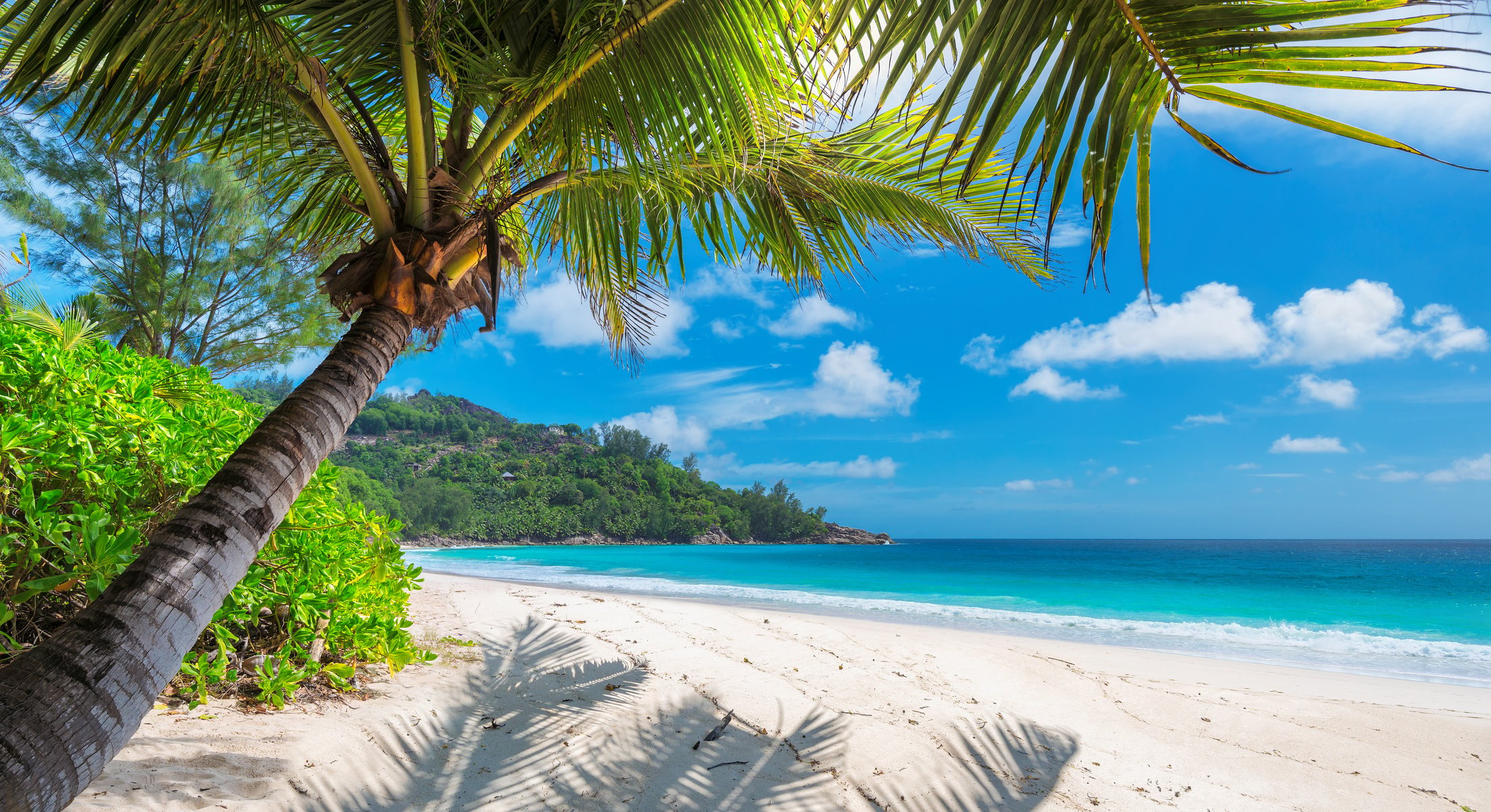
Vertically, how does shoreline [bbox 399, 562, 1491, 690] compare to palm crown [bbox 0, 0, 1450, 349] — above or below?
below

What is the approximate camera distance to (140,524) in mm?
2643

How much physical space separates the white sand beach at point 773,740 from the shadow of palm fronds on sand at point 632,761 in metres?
0.01

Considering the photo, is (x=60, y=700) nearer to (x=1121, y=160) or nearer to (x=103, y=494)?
(x=103, y=494)

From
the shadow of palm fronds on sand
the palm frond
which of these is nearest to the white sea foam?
the shadow of palm fronds on sand

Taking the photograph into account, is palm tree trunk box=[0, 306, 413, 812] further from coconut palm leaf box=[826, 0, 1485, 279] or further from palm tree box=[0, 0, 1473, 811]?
coconut palm leaf box=[826, 0, 1485, 279]

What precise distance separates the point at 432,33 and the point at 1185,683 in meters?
7.00

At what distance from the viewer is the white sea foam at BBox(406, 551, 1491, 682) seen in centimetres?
859

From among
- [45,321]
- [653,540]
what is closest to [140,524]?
[45,321]

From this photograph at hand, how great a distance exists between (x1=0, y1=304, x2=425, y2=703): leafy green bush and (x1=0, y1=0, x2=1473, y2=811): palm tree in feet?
2.37

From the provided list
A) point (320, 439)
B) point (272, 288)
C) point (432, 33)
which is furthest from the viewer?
point (272, 288)

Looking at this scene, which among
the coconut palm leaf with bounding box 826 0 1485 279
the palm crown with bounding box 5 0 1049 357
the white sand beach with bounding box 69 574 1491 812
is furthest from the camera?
the white sand beach with bounding box 69 574 1491 812

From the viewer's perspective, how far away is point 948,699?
159 inches

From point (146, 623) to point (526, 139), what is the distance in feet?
7.44

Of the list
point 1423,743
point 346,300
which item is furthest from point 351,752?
point 1423,743
